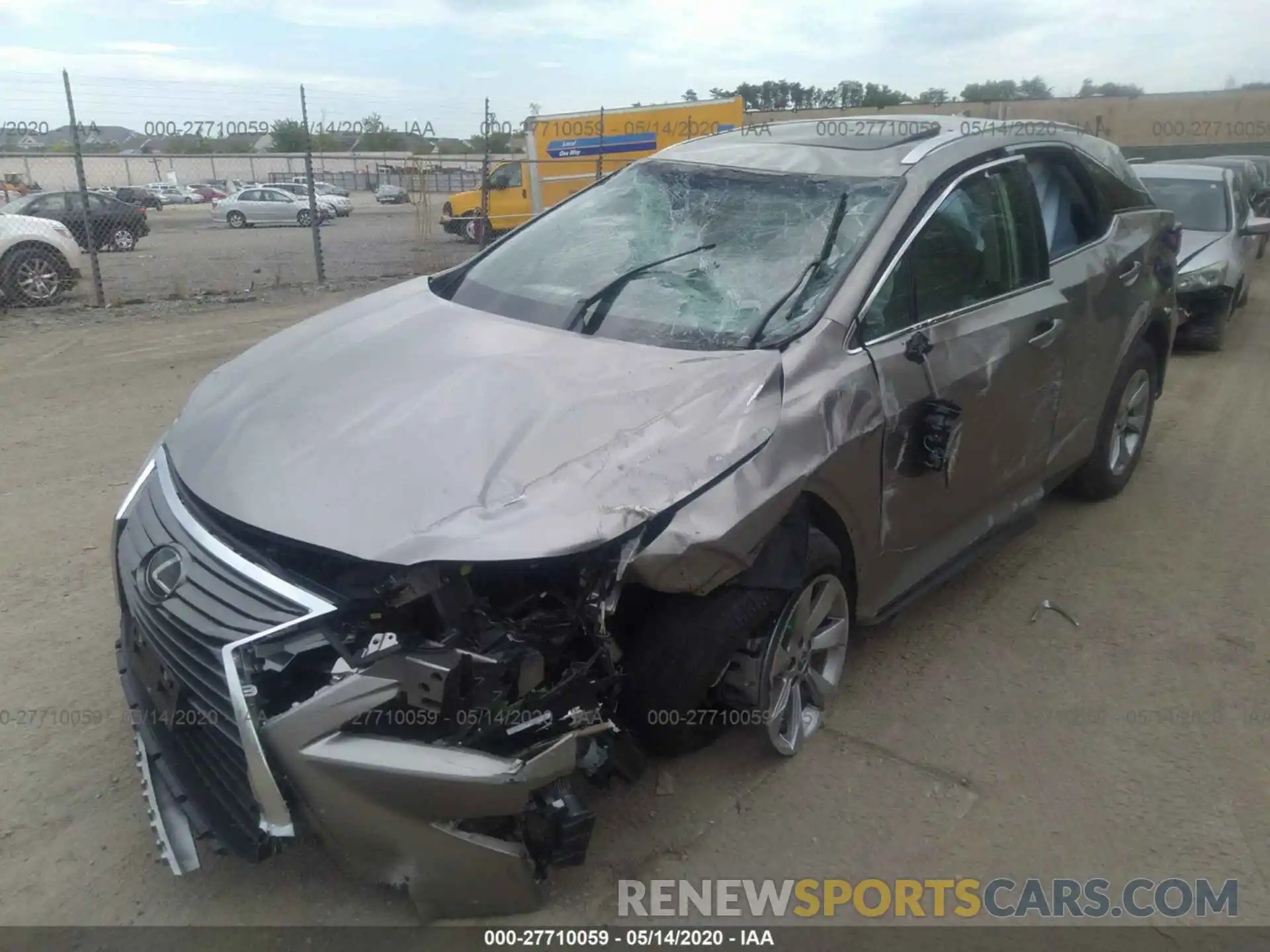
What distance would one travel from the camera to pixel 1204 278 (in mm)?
8812

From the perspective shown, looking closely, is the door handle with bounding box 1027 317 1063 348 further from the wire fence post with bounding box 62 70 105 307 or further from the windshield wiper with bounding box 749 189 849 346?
the wire fence post with bounding box 62 70 105 307

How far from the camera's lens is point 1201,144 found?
36031 millimetres

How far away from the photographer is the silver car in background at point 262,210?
3138 cm

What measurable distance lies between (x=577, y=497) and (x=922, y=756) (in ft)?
5.26

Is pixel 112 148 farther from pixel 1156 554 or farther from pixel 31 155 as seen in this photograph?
pixel 1156 554

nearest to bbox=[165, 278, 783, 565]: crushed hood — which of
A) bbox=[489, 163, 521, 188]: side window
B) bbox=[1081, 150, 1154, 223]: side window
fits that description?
bbox=[1081, 150, 1154, 223]: side window

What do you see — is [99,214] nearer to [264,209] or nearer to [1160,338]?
[1160,338]

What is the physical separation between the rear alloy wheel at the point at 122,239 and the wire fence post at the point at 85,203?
982 cm

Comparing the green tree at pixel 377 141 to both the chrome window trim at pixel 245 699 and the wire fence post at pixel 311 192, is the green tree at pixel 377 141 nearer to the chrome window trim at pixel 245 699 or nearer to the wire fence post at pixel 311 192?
the wire fence post at pixel 311 192

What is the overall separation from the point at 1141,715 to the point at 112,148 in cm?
2420

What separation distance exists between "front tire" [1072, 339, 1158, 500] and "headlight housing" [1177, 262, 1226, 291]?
4.13 m

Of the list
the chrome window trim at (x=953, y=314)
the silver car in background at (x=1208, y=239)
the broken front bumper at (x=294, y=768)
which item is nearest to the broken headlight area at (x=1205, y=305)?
the silver car in background at (x=1208, y=239)

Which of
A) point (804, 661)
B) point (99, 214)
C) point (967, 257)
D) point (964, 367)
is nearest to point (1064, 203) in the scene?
point (967, 257)

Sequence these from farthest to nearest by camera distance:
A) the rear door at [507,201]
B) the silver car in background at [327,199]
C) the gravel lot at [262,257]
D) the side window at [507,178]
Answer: the silver car in background at [327,199] → the side window at [507,178] → the rear door at [507,201] → the gravel lot at [262,257]
